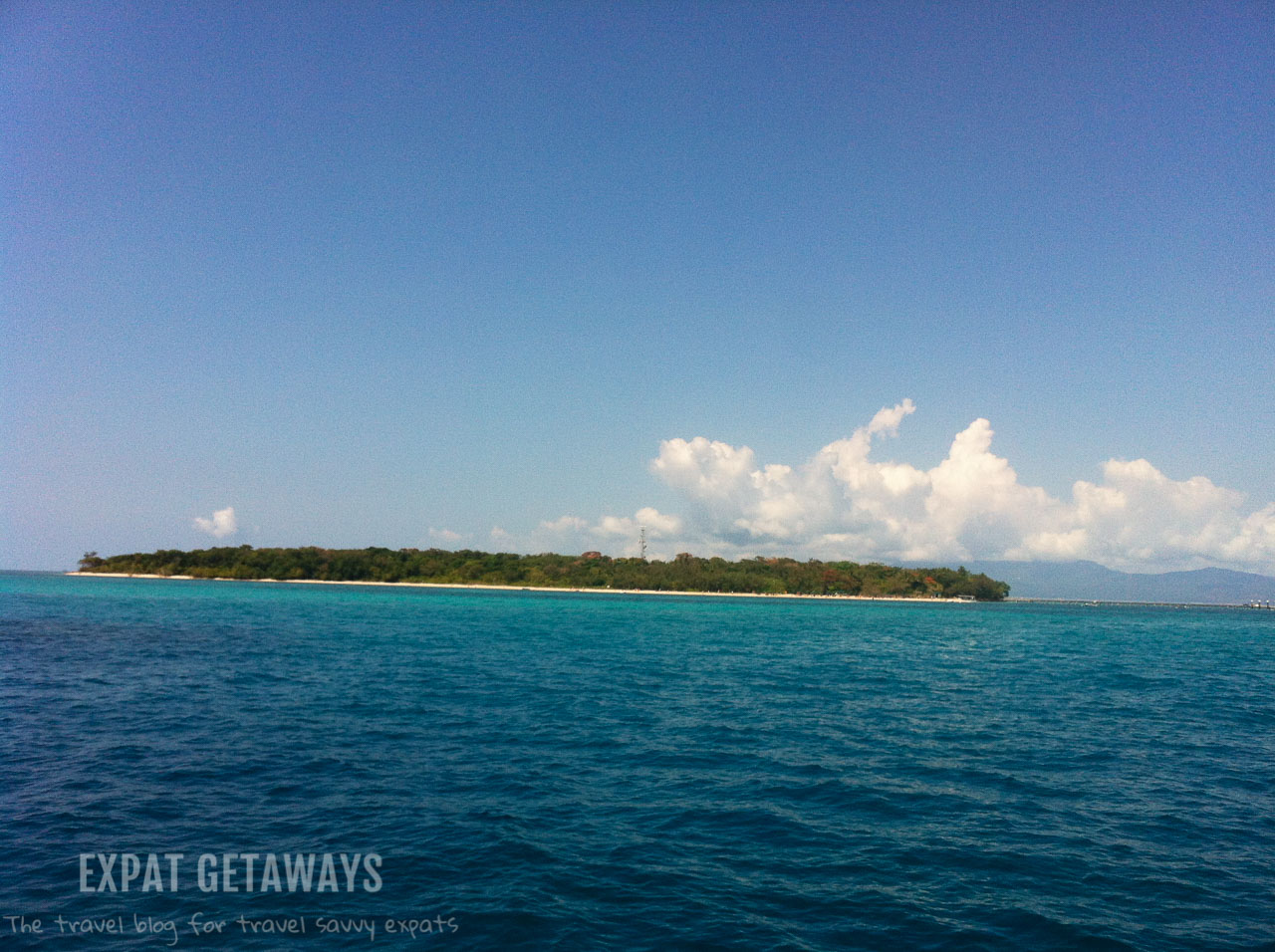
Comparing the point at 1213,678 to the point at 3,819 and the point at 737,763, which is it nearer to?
the point at 737,763

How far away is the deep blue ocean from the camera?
536 inches

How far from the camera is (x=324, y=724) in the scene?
29469mm

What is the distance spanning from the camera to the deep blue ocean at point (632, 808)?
44.7 feet

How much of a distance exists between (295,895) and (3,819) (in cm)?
1055

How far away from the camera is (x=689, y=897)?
14539 mm

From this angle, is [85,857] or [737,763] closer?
[85,857]

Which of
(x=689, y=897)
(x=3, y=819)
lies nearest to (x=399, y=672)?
(x=3, y=819)

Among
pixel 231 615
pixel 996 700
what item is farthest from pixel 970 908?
pixel 231 615

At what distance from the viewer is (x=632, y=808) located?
66.3 feet

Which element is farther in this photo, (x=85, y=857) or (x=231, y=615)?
(x=231, y=615)

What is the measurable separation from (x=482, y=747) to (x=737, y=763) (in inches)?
402

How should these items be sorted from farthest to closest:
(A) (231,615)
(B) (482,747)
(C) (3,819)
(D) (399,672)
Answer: (A) (231,615) < (D) (399,672) < (B) (482,747) < (C) (3,819)

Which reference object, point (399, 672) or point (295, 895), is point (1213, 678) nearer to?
point (399, 672)

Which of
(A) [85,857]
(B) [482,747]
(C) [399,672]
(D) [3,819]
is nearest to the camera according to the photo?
(A) [85,857]
